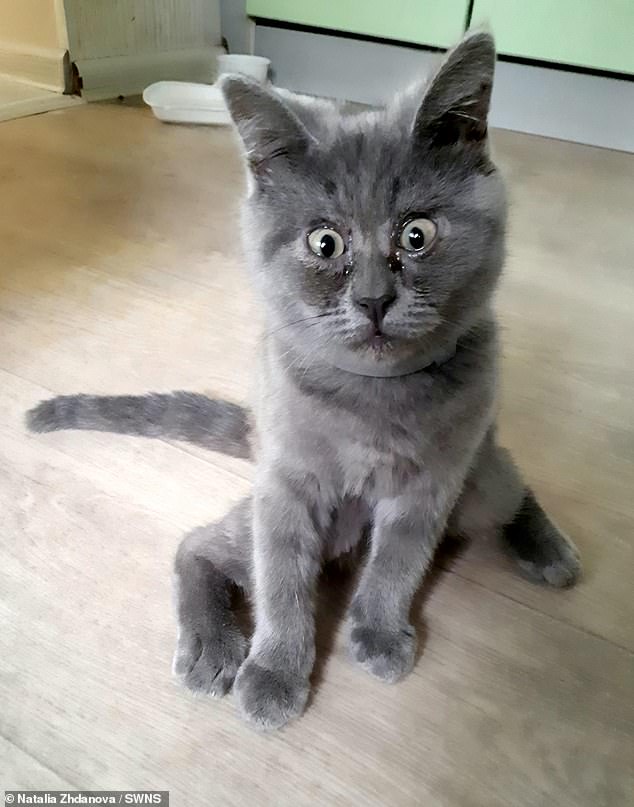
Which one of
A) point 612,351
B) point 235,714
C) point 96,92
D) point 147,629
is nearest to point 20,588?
point 147,629

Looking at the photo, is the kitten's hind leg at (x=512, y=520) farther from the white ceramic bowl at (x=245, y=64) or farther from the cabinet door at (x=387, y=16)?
the white ceramic bowl at (x=245, y=64)

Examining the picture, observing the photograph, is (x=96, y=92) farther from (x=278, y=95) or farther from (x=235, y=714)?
(x=235, y=714)

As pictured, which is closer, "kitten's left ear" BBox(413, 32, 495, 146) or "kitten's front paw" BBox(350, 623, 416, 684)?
"kitten's left ear" BBox(413, 32, 495, 146)

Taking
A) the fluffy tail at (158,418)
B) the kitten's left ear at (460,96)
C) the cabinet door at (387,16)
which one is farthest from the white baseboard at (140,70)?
the kitten's left ear at (460,96)

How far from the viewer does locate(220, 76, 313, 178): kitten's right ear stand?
716 mm

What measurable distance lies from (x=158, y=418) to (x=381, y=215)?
0.54 metres

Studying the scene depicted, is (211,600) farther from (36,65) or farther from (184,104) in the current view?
(36,65)

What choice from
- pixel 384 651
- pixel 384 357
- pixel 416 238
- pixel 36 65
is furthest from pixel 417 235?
pixel 36 65

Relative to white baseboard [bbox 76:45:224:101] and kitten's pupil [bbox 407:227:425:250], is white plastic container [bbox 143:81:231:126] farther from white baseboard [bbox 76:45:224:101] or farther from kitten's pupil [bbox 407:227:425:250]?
kitten's pupil [bbox 407:227:425:250]

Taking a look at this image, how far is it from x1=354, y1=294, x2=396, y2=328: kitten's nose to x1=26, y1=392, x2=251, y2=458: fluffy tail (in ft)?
1.47

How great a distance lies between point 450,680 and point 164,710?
0.31m

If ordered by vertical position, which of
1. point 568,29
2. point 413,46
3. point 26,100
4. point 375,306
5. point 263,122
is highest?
point 263,122

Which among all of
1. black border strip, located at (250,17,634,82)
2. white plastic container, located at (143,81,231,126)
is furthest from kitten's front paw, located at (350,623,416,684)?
white plastic container, located at (143,81,231,126)

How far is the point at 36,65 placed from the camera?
2525 millimetres
